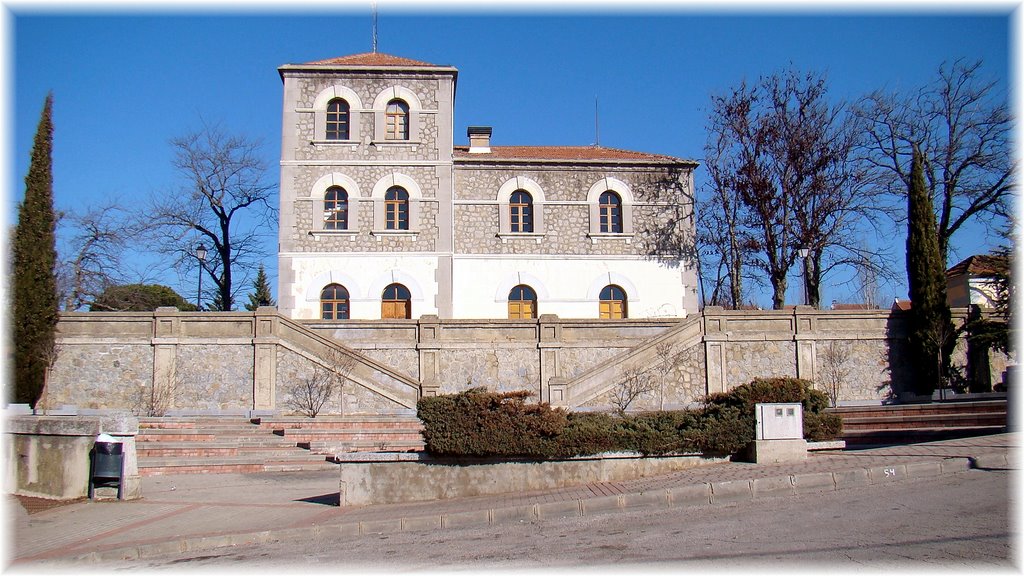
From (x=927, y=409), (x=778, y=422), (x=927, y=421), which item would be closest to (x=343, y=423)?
(x=778, y=422)

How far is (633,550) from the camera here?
29.0ft

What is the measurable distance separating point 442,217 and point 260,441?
1361 centimetres

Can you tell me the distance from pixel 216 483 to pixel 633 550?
33.3 feet

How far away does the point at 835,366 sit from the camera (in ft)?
89.0

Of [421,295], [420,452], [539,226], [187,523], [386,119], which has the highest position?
[386,119]

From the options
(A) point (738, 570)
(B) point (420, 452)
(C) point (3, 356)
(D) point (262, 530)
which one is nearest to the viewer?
(A) point (738, 570)

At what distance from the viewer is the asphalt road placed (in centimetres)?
797

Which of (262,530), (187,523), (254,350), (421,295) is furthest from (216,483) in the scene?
(421,295)

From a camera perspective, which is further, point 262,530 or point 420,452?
point 420,452

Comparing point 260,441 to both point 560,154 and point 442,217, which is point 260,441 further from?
point 560,154

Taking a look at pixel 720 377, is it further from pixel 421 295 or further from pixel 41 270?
pixel 41 270

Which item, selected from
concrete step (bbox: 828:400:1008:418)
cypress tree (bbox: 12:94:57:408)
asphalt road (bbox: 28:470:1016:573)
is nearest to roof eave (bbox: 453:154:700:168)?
cypress tree (bbox: 12:94:57:408)

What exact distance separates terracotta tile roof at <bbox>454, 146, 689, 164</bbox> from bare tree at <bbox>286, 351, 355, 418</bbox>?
33.4ft

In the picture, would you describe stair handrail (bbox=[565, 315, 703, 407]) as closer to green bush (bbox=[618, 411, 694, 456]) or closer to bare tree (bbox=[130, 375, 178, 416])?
green bush (bbox=[618, 411, 694, 456])
